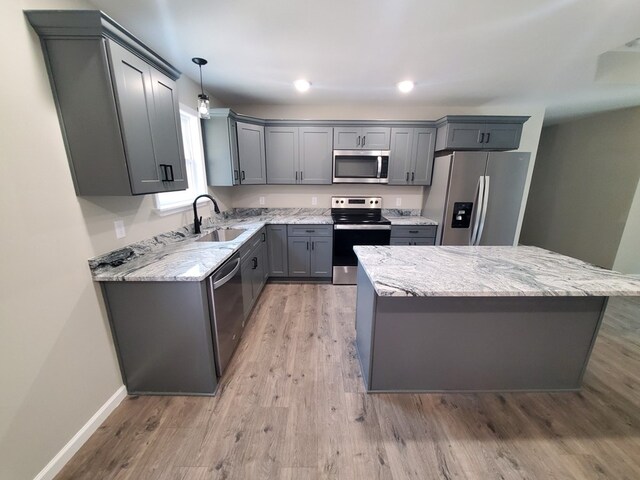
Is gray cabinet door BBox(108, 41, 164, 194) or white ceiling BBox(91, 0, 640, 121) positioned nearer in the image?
gray cabinet door BBox(108, 41, 164, 194)

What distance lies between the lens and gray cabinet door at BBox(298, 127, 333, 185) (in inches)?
134

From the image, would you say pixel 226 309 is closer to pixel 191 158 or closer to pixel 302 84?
pixel 191 158

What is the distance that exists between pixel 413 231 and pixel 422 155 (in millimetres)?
1124

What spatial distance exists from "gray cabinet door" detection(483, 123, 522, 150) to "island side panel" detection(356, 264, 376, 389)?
8.85 ft

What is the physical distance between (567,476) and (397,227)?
2.56 meters

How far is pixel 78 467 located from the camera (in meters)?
1.29

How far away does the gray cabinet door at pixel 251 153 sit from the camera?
10.5 ft

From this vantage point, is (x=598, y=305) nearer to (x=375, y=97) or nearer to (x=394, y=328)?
(x=394, y=328)

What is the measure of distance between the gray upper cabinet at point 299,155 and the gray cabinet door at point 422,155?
1220 millimetres

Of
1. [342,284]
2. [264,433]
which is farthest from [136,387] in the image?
[342,284]

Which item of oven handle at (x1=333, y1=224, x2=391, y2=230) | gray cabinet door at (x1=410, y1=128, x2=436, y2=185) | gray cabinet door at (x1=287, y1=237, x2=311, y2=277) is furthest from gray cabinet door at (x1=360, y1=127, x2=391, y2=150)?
gray cabinet door at (x1=287, y1=237, x2=311, y2=277)

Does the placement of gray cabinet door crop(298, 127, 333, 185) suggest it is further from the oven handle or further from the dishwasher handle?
the dishwasher handle

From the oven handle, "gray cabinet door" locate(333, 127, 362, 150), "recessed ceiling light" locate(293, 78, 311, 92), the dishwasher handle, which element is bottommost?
the dishwasher handle

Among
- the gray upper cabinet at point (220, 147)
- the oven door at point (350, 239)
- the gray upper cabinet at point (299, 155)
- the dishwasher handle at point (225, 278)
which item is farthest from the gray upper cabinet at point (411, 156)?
the dishwasher handle at point (225, 278)
